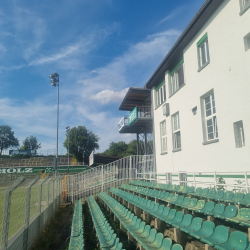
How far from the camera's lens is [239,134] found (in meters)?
7.02

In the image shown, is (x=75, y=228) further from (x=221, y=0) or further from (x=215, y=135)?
(x=221, y=0)

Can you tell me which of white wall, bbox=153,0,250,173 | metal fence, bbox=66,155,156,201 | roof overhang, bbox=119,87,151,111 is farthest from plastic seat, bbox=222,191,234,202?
roof overhang, bbox=119,87,151,111

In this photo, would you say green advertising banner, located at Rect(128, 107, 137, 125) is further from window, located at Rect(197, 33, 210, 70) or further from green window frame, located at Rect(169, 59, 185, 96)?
window, located at Rect(197, 33, 210, 70)

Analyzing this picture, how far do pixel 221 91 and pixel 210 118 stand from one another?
4.30ft

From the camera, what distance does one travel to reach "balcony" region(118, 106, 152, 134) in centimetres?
1569

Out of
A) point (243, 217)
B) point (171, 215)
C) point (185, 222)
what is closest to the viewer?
point (243, 217)

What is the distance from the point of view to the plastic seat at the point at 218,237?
342 cm

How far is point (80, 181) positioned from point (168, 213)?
11.1 m

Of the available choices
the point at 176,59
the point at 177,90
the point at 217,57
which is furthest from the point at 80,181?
the point at 217,57

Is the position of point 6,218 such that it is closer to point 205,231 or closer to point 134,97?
point 205,231

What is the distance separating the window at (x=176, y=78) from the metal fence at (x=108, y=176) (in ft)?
15.3

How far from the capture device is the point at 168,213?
212 inches

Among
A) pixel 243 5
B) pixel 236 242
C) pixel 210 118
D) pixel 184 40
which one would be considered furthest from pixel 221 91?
pixel 236 242

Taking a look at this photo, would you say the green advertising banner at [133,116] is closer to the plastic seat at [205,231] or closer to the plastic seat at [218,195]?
the plastic seat at [218,195]
